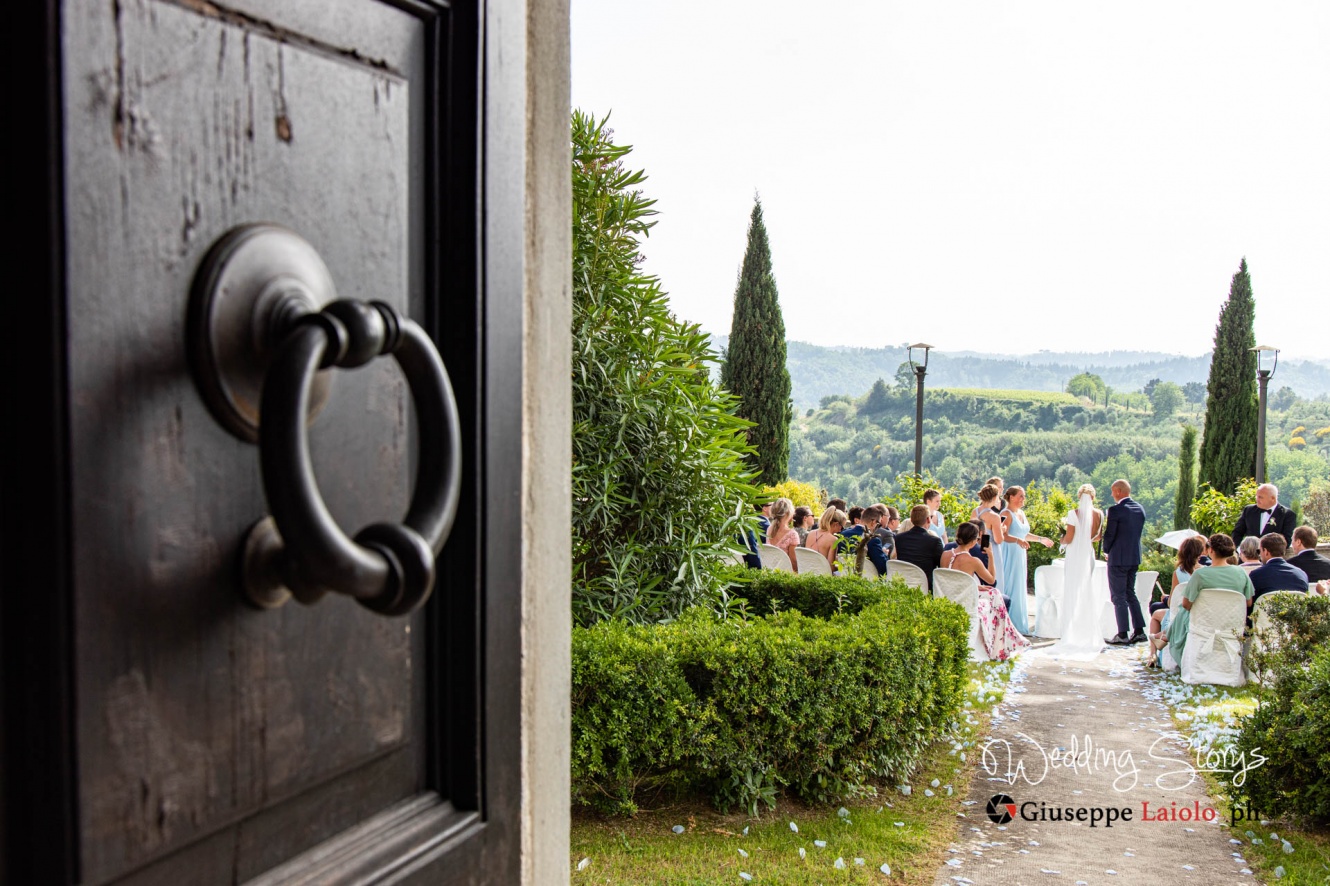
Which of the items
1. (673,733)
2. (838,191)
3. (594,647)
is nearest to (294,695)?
(594,647)

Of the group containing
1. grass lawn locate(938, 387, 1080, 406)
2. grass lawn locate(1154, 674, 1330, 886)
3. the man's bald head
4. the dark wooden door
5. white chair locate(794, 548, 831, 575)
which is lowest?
grass lawn locate(1154, 674, 1330, 886)

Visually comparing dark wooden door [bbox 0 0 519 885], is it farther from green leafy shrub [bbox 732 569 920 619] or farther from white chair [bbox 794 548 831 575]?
white chair [bbox 794 548 831 575]

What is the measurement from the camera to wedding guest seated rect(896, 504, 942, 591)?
1010 centimetres

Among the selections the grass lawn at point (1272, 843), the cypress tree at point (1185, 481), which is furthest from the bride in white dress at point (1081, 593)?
the cypress tree at point (1185, 481)

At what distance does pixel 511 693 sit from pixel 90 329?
552mm

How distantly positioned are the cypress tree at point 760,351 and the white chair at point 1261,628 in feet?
45.2

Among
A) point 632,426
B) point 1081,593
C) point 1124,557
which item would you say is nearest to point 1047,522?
point 1124,557

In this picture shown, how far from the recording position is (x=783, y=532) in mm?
10961

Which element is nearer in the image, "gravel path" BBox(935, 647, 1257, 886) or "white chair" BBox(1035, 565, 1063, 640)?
"gravel path" BBox(935, 647, 1257, 886)

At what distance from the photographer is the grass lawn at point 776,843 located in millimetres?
4660

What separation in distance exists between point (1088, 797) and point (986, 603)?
4.43 meters

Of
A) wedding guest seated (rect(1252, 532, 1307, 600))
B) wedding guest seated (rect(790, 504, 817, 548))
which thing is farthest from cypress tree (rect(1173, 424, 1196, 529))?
wedding guest seated (rect(1252, 532, 1307, 600))

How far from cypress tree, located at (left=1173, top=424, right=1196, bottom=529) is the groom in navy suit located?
10.9 m

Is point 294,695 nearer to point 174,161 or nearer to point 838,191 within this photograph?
point 174,161
